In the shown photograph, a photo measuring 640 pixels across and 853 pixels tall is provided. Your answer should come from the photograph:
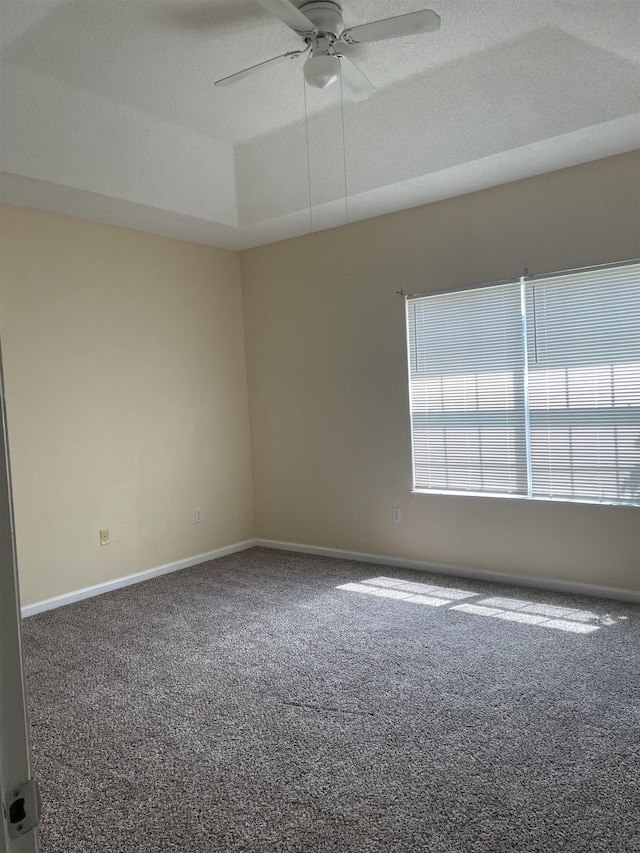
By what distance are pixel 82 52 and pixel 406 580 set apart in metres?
3.72

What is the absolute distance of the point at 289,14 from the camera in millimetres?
2535

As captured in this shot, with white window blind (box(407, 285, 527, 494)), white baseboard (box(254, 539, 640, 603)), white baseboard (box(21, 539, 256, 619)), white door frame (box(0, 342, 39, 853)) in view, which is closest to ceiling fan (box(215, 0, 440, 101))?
white window blind (box(407, 285, 527, 494))

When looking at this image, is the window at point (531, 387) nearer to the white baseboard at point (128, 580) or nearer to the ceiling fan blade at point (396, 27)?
the white baseboard at point (128, 580)

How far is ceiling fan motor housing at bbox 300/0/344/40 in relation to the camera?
9.48 feet

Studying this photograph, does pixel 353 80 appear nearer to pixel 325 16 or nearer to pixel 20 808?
pixel 325 16

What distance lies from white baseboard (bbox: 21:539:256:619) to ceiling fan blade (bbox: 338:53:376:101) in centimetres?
361

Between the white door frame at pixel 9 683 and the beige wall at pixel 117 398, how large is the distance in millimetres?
3842

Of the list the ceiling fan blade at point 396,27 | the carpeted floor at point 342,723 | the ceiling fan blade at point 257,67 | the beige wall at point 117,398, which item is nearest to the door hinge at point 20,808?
the carpeted floor at point 342,723

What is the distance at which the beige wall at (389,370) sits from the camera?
404 centimetres

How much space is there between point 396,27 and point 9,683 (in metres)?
2.79

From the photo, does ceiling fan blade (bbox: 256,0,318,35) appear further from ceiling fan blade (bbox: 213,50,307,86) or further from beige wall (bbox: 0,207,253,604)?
beige wall (bbox: 0,207,253,604)

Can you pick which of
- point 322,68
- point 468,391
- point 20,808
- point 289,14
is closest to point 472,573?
point 468,391

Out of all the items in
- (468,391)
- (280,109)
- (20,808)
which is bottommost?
(20,808)

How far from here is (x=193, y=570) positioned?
520 centimetres
